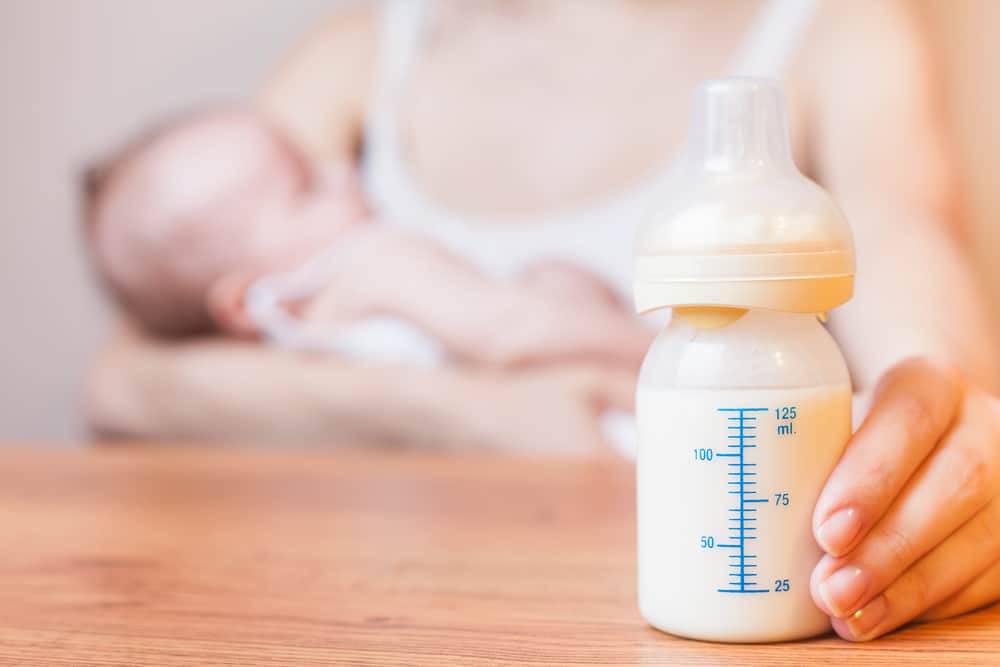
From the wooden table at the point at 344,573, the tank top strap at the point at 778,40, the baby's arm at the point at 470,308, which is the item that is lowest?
the wooden table at the point at 344,573

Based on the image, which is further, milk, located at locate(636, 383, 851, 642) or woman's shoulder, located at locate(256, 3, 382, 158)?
woman's shoulder, located at locate(256, 3, 382, 158)

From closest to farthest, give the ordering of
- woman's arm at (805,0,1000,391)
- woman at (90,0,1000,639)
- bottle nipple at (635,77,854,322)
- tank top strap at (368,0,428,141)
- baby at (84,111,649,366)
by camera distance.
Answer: bottle nipple at (635,77,854,322), woman's arm at (805,0,1000,391), woman at (90,0,1000,639), baby at (84,111,649,366), tank top strap at (368,0,428,141)

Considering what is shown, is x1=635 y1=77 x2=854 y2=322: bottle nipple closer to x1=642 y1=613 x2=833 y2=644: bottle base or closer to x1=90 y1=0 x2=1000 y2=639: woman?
x1=642 y1=613 x2=833 y2=644: bottle base

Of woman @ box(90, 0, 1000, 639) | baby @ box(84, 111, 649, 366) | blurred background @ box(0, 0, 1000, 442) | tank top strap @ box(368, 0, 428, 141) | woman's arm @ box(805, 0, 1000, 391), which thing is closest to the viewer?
woman's arm @ box(805, 0, 1000, 391)

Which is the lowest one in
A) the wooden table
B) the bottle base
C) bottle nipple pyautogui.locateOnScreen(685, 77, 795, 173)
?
the wooden table

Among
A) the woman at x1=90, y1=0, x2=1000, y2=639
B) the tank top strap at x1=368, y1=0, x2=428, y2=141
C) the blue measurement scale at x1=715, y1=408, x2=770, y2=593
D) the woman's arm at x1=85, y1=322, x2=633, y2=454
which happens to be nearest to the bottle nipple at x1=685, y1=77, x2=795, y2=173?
the blue measurement scale at x1=715, y1=408, x2=770, y2=593

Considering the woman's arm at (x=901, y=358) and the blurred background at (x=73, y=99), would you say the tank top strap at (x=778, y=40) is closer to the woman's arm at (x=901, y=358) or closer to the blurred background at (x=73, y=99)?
the woman's arm at (x=901, y=358)

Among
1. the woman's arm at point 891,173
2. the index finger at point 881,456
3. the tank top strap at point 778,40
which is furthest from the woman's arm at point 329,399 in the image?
the index finger at point 881,456

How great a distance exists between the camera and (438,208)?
1472 millimetres

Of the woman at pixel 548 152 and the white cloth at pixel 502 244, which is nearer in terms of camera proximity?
the woman at pixel 548 152

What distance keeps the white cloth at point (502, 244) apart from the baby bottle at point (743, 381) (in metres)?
0.83

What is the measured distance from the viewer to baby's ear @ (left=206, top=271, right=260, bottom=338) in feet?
4.44

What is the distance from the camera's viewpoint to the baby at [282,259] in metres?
1.24

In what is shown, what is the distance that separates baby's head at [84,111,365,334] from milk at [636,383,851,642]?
982 mm
